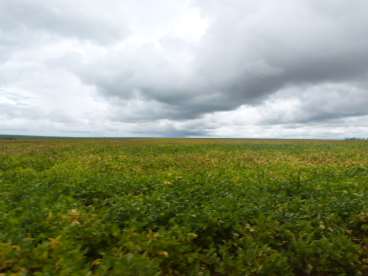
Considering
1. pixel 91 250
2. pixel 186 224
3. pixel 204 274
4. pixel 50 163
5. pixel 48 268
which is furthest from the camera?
pixel 50 163

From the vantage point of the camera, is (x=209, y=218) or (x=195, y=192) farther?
(x=195, y=192)

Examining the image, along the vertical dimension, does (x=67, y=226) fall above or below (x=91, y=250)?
above

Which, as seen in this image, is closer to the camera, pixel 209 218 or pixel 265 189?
pixel 209 218

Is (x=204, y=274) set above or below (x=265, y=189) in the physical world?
below

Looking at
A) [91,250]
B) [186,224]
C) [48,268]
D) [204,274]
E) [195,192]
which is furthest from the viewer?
[195,192]

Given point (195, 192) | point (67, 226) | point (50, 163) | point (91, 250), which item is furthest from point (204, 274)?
point (50, 163)

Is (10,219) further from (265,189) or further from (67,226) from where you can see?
(265,189)

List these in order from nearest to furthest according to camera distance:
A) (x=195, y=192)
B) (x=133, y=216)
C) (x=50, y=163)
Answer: (x=133, y=216) → (x=195, y=192) → (x=50, y=163)

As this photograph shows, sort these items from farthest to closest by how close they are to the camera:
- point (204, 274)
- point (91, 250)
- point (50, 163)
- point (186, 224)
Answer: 1. point (50, 163)
2. point (186, 224)
3. point (91, 250)
4. point (204, 274)

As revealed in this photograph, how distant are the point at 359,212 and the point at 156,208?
3982mm

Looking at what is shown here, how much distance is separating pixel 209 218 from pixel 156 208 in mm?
1139

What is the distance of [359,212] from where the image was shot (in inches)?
213

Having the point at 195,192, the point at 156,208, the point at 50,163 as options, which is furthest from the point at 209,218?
the point at 50,163

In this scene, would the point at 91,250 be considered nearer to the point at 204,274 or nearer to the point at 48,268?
the point at 48,268
